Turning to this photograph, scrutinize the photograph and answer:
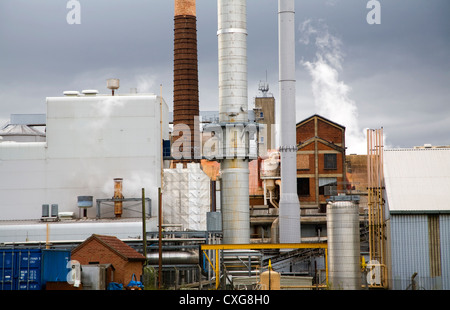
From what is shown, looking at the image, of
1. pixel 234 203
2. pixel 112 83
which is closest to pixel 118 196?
pixel 234 203

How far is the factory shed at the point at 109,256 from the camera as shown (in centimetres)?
4344

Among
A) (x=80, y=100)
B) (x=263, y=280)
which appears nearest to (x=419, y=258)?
(x=263, y=280)

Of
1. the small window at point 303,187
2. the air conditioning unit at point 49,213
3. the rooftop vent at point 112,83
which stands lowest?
the air conditioning unit at point 49,213

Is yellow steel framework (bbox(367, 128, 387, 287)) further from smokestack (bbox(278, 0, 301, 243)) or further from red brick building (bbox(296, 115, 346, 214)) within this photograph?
red brick building (bbox(296, 115, 346, 214))

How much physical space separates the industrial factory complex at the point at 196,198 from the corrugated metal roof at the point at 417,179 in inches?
2.9

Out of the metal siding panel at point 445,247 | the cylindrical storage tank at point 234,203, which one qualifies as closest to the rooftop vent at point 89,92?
the cylindrical storage tank at point 234,203

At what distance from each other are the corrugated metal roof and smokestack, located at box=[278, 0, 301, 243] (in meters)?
16.4

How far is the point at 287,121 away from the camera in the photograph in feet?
216

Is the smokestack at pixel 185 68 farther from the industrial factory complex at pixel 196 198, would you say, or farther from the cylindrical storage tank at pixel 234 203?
the cylindrical storage tank at pixel 234 203

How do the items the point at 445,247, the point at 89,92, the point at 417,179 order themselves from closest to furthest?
the point at 445,247
the point at 417,179
the point at 89,92

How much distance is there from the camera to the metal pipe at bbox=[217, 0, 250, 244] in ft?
196

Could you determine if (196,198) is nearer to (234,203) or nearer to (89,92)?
(234,203)

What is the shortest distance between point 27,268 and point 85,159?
27.3 m

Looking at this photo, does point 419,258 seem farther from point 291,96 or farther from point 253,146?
point 291,96
